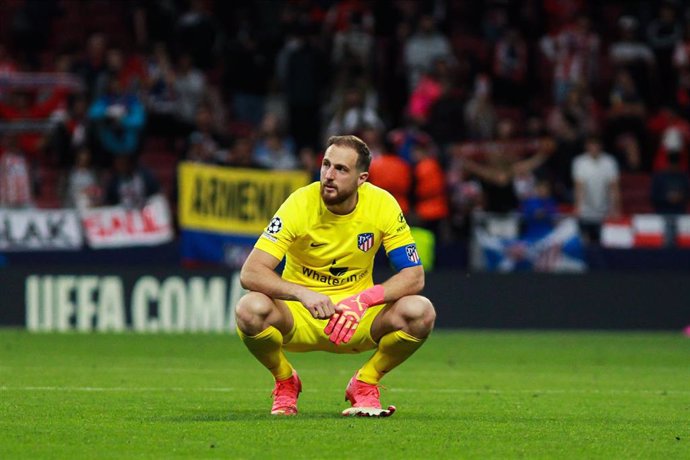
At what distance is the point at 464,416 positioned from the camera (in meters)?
9.02

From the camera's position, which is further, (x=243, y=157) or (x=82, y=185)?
(x=243, y=157)

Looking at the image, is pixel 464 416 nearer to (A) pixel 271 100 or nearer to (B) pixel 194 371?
(B) pixel 194 371

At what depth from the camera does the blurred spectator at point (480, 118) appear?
21281mm

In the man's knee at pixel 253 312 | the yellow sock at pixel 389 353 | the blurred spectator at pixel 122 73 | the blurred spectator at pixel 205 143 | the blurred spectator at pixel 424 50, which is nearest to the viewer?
the man's knee at pixel 253 312

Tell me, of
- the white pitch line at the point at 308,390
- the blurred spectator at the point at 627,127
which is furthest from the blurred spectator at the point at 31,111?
the white pitch line at the point at 308,390

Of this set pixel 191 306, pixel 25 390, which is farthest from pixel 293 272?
pixel 191 306

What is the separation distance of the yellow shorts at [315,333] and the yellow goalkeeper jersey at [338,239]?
190 mm

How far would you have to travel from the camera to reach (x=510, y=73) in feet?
75.6

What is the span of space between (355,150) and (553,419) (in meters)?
2.00

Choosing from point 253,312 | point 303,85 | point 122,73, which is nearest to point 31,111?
point 122,73

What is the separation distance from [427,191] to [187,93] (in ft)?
16.0

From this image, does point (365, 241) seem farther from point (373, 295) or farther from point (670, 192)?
point (670, 192)

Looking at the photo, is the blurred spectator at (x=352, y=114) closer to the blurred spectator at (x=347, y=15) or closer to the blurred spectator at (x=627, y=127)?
the blurred spectator at (x=347, y=15)

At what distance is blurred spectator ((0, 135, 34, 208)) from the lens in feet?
62.5
